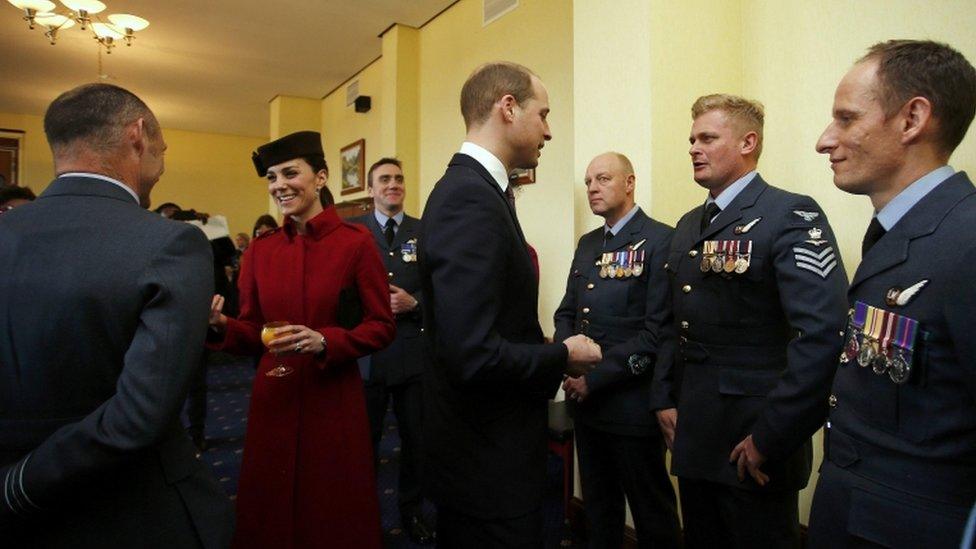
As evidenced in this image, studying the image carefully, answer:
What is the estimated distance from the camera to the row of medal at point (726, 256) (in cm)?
163

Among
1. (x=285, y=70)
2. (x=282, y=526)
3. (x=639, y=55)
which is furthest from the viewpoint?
(x=285, y=70)

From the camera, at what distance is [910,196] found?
110 centimetres

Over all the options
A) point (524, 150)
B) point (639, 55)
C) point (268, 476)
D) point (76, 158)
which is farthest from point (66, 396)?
point (639, 55)

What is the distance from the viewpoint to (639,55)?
7.77ft

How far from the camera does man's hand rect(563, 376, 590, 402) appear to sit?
2.08 m

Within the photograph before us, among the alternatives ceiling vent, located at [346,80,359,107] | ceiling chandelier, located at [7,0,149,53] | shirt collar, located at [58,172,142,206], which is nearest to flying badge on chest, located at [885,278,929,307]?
shirt collar, located at [58,172,142,206]

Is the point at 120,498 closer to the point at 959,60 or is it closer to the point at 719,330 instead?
the point at 719,330

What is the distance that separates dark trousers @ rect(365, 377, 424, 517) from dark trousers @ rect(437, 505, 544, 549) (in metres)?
1.43

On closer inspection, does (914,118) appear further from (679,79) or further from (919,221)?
(679,79)

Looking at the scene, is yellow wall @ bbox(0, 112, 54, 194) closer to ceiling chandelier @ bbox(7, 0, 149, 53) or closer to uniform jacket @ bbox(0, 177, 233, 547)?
ceiling chandelier @ bbox(7, 0, 149, 53)

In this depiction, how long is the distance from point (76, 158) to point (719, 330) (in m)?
1.69

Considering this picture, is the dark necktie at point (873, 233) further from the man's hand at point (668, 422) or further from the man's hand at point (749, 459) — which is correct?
the man's hand at point (668, 422)

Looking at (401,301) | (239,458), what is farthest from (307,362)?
(239,458)

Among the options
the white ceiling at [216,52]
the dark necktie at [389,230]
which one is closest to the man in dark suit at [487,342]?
the dark necktie at [389,230]
